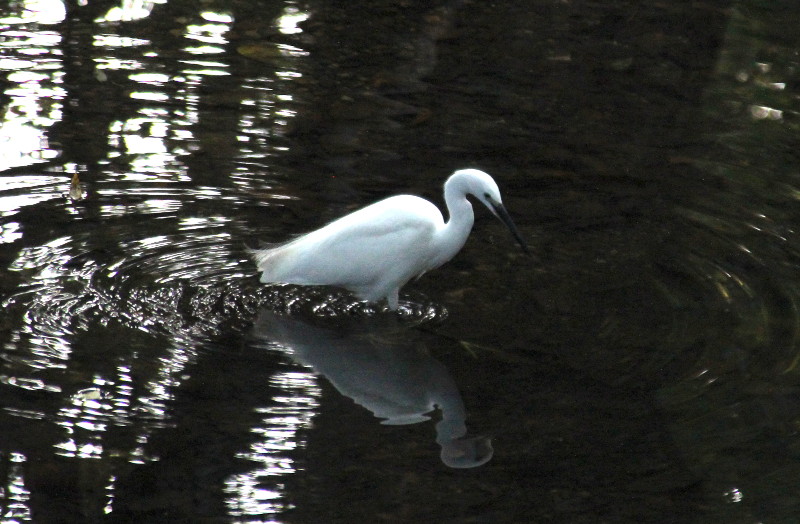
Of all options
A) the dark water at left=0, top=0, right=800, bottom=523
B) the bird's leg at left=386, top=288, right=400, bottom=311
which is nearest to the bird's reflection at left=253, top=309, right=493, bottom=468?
the dark water at left=0, top=0, right=800, bottom=523

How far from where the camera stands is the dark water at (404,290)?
435 centimetres

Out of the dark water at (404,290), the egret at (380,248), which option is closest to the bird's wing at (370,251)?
the egret at (380,248)

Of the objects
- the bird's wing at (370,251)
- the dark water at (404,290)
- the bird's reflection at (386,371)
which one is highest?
the bird's wing at (370,251)

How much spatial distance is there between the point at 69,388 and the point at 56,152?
262cm

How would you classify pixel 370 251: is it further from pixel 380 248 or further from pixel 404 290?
pixel 404 290

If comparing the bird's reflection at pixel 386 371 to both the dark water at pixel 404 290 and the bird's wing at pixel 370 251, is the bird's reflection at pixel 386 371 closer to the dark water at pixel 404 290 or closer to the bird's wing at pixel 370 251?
the dark water at pixel 404 290

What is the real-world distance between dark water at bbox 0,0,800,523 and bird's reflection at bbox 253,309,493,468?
0.02 m

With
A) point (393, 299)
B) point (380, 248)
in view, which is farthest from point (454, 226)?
point (393, 299)

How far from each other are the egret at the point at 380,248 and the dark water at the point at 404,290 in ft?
0.64

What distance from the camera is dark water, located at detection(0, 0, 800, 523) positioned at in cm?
435

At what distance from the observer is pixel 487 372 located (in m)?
5.10

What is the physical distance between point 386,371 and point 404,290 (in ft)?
3.13

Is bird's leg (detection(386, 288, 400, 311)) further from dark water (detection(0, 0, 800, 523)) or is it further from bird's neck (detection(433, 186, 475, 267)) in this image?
bird's neck (detection(433, 186, 475, 267))

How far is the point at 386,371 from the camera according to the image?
514 centimetres
